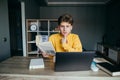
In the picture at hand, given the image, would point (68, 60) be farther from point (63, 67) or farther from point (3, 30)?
point (3, 30)

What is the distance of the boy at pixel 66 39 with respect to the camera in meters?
1.40

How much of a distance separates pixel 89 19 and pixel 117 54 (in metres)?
2.98

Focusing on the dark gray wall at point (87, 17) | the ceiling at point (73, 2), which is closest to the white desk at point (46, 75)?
the ceiling at point (73, 2)

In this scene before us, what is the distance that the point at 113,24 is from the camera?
5.75m

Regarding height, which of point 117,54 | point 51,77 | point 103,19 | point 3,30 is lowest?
point 117,54

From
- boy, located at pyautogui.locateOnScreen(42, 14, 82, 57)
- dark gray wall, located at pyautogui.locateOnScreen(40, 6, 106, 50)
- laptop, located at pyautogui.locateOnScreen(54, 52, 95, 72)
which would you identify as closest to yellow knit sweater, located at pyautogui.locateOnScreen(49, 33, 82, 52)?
boy, located at pyautogui.locateOnScreen(42, 14, 82, 57)

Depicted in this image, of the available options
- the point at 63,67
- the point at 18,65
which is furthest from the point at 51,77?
the point at 18,65

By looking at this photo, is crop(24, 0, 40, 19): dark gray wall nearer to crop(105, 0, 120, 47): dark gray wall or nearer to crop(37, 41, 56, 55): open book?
crop(37, 41, 56, 55): open book

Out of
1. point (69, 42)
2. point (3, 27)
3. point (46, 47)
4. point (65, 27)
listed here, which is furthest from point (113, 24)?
point (46, 47)

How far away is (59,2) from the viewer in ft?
20.8

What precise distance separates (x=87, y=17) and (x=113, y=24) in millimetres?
1420

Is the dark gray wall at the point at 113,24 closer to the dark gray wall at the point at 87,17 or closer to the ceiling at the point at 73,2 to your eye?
the dark gray wall at the point at 87,17

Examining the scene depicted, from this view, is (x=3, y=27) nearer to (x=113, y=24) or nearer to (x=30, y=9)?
(x=30, y=9)

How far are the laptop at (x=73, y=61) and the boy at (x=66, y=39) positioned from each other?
240 millimetres
